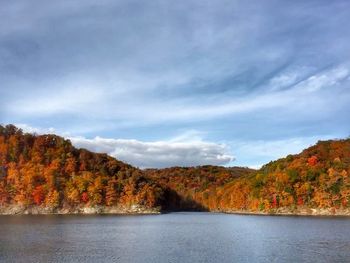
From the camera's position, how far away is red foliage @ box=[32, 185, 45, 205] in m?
178

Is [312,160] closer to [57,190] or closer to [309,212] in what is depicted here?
[309,212]

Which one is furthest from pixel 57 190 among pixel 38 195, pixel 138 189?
pixel 138 189

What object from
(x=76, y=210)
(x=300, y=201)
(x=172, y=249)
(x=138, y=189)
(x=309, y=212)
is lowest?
(x=172, y=249)

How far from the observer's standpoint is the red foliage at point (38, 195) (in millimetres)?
178125

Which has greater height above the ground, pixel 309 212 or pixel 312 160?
pixel 312 160

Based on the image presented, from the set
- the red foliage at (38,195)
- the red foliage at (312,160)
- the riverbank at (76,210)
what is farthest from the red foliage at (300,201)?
the red foliage at (38,195)

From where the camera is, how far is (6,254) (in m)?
48.6

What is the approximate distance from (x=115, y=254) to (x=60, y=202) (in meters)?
138

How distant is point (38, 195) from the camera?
17888 cm

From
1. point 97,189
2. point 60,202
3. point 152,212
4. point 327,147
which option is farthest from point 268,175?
point 60,202

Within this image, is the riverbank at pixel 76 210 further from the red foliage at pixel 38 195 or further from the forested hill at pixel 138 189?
the red foliage at pixel 38 195

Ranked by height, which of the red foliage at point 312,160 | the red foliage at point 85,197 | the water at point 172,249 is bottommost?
the water at point 172,249

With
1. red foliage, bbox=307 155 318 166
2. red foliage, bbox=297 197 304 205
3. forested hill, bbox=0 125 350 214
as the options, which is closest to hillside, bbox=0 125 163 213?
forested hill, bbox=0 125 350 214

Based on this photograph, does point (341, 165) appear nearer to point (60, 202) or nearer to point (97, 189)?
point (97, 189)
